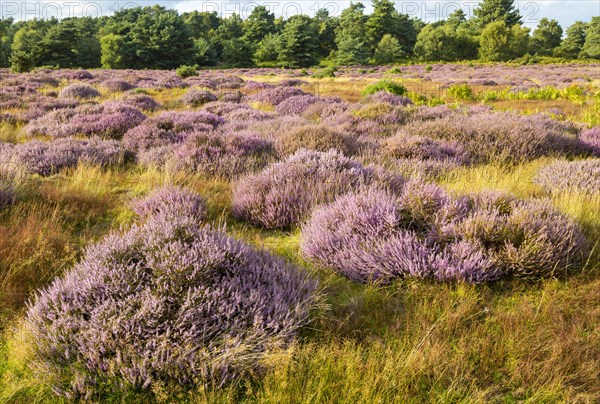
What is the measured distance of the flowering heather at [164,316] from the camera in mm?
2023

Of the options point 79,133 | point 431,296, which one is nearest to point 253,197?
point 431,296

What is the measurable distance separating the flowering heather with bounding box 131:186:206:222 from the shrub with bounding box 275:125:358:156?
2.79 meters

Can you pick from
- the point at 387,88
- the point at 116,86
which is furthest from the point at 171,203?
the point at 116,86

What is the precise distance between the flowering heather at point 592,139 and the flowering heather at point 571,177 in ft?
9.53

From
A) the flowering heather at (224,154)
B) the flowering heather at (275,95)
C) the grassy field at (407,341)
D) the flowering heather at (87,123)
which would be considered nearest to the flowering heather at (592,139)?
the grassy field at (407,341)

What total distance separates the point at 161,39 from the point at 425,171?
56656 millimetres

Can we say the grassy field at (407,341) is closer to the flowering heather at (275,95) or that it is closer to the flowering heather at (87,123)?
the flowering heather at (87,123)

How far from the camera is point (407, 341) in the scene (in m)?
2.33

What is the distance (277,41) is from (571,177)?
63.8 metres

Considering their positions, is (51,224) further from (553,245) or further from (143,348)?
(553,245)

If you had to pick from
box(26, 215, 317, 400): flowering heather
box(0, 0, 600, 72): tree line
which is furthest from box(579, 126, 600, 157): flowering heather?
box(0, 0, 600, 72): tree line

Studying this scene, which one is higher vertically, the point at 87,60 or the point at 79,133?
the point at 87,60

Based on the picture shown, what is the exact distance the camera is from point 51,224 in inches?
151

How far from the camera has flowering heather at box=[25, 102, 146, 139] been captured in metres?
9.19
